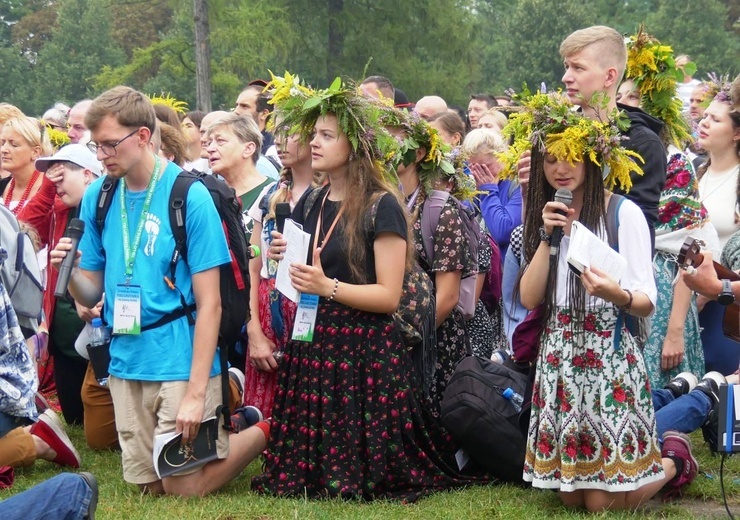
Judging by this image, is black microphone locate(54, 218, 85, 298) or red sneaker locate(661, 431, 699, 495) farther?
red sneaker locate(661, 431, 699, 495)

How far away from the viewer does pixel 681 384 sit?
6066 mm

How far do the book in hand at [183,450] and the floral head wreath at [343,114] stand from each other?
1.63m

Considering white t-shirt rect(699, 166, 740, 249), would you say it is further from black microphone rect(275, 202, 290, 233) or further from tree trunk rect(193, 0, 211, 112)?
tree trunk rect(193, 0, 211, 112)

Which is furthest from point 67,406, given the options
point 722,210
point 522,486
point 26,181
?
point 722,210

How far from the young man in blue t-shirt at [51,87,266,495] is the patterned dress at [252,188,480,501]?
1.48 ft

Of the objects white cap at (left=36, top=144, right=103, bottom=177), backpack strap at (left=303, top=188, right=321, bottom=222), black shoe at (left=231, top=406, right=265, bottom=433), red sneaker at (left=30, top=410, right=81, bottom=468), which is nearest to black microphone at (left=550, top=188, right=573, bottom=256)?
backpack strap at (left=303, top=188, right=321, bottom=222)

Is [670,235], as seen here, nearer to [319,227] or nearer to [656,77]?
[656,77]

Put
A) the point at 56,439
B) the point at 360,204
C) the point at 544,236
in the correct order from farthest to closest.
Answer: the point at 56,439, the point at 360,204, the point at 544,236

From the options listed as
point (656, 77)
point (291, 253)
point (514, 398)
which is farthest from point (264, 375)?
point (656, 77)

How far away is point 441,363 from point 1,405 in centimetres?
246

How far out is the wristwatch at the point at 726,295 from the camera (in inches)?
175

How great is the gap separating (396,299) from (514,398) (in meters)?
0.88

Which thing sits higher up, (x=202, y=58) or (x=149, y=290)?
(x=202, y=58)

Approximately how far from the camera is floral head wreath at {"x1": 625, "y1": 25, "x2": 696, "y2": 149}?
5.89 meters
